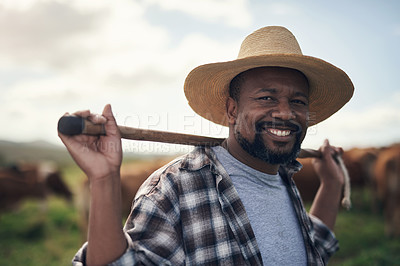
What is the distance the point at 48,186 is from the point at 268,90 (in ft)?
42.8

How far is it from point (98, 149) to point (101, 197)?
0.72 ft

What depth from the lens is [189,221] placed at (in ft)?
5.11

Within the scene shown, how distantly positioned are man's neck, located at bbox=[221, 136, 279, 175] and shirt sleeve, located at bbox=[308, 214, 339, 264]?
728mm

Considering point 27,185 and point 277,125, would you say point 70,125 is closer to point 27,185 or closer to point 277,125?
point 277,125

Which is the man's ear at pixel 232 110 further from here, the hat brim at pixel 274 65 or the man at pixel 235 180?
the hat brim at pixel 274 65

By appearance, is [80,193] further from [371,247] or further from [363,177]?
[363,177]

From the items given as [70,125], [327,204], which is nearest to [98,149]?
[70,125]

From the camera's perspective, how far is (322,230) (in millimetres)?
2486

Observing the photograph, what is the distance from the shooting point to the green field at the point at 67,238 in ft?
19.3

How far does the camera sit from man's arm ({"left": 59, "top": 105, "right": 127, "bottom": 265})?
127cm

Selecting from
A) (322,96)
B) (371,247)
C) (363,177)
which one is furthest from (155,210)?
(363,177)

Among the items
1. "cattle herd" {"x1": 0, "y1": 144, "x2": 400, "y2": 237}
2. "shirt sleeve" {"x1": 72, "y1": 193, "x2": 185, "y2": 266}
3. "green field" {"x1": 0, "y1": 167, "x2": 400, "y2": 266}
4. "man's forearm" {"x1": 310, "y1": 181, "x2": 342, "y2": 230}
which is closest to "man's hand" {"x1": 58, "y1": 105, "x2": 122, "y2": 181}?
"shirt sleeve" {"x1": 72, "y1": 193, "x2": 185, "y2": 266}

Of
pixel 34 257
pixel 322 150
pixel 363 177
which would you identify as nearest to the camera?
pixel 322 150

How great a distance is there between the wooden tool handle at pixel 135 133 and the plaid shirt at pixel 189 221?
14 centimetres
